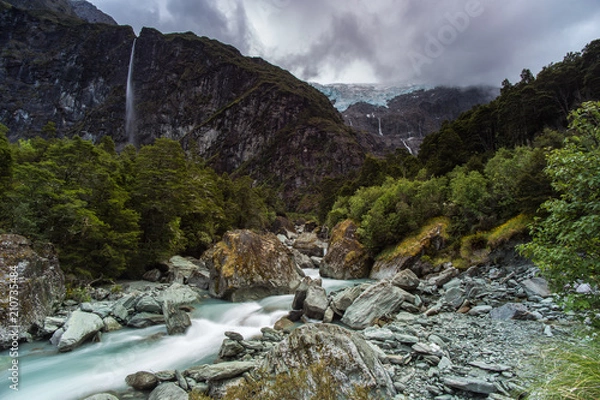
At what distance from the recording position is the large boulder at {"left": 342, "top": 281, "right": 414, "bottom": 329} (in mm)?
10398

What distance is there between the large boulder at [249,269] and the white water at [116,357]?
2609 millimetres

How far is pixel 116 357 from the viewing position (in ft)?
28.7

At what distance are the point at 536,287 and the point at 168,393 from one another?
12425 millimetres

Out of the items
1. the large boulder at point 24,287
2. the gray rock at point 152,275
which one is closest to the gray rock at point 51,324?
the large boulder at point 24,287

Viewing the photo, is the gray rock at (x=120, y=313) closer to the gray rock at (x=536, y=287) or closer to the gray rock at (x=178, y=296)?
the gray rock at (x=178, y=296)

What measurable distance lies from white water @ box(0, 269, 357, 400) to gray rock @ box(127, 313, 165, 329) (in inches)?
10.2

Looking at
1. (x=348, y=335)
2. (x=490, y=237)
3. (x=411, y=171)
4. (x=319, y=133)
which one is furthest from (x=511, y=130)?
(x=319, y=133)

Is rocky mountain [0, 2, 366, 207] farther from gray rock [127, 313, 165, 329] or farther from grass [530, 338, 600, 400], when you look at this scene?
grass [530, 338, 600, 400]

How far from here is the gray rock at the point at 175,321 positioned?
10.5 meters

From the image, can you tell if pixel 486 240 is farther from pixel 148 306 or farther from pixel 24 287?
pixel 24 287

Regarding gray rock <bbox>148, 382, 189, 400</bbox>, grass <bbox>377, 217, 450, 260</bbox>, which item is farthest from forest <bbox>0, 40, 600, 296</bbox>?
gray rock <bbox>148, 382, 189, 400</bbox>

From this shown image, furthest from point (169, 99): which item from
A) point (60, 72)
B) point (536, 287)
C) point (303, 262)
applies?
point (536, 287)

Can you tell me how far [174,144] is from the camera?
81.2ft

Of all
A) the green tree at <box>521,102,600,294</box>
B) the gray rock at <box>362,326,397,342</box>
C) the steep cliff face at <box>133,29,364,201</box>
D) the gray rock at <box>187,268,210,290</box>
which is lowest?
the gray rock at <box>362,326,397,342</box>
